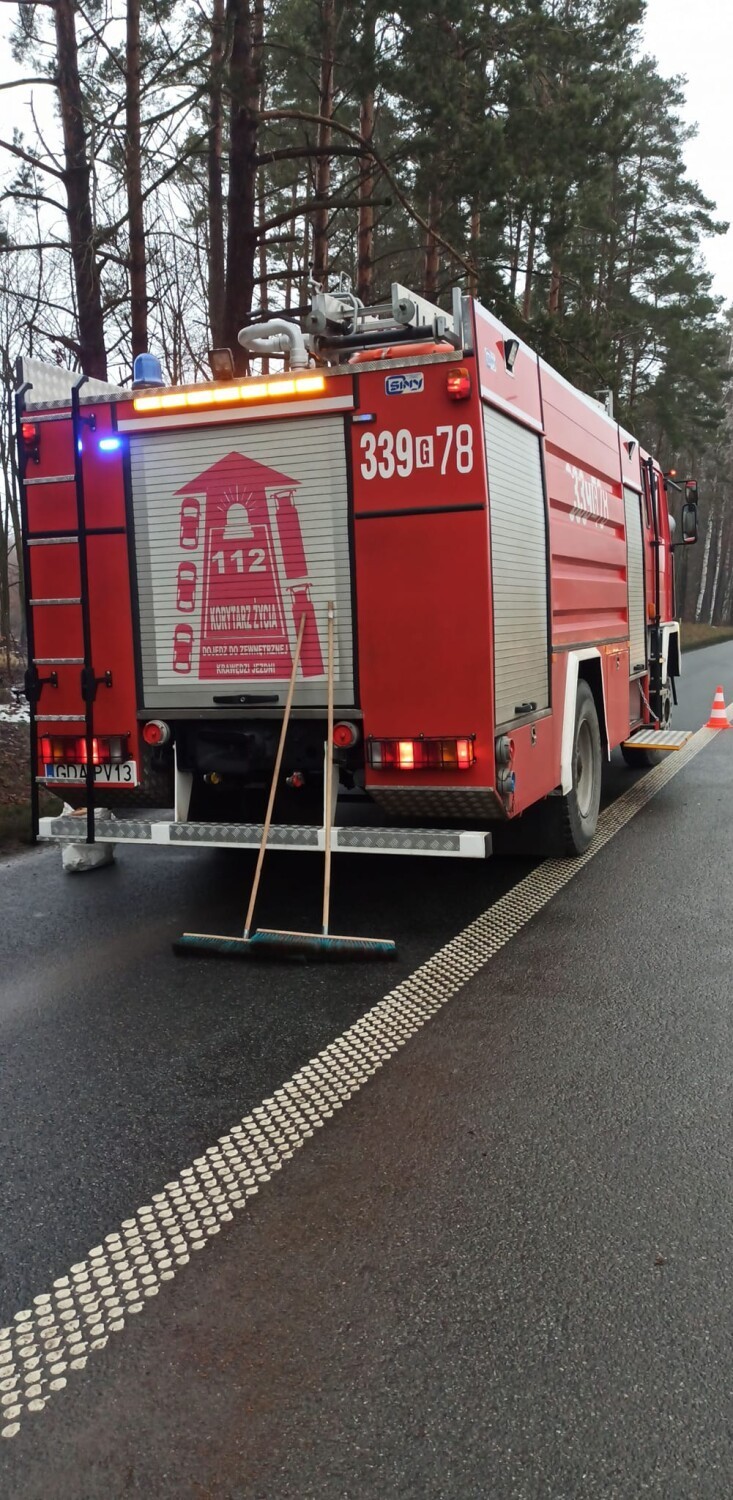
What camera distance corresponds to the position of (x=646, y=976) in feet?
15.5

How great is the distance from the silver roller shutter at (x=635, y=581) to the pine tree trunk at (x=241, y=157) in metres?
5.35

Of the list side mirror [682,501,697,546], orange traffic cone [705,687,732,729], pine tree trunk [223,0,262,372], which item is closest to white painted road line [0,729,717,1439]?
side mirror [682,501,697,546]

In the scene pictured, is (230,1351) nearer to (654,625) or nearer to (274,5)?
(654,625)

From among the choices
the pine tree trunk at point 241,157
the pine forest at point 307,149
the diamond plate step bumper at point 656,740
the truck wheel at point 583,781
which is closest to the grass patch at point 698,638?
the pine forest at point 307,149

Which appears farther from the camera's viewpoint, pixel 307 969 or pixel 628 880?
pixel 628 880

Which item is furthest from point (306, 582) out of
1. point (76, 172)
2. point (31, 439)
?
point (76, 172)

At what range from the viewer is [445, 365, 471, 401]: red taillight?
15.8ft

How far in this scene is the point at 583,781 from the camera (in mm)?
7234

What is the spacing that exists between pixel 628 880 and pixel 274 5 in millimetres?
13173

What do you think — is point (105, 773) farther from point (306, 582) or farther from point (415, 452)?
point (415, 452)

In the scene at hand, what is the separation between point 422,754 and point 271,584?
1.12 m

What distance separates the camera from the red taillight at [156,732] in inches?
220

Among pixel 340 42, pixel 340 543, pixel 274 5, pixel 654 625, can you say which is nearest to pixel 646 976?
pixel 340 543

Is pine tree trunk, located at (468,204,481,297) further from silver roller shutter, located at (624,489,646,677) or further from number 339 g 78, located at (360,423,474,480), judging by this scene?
number 339 g 78, located at (360,423,474,480)
